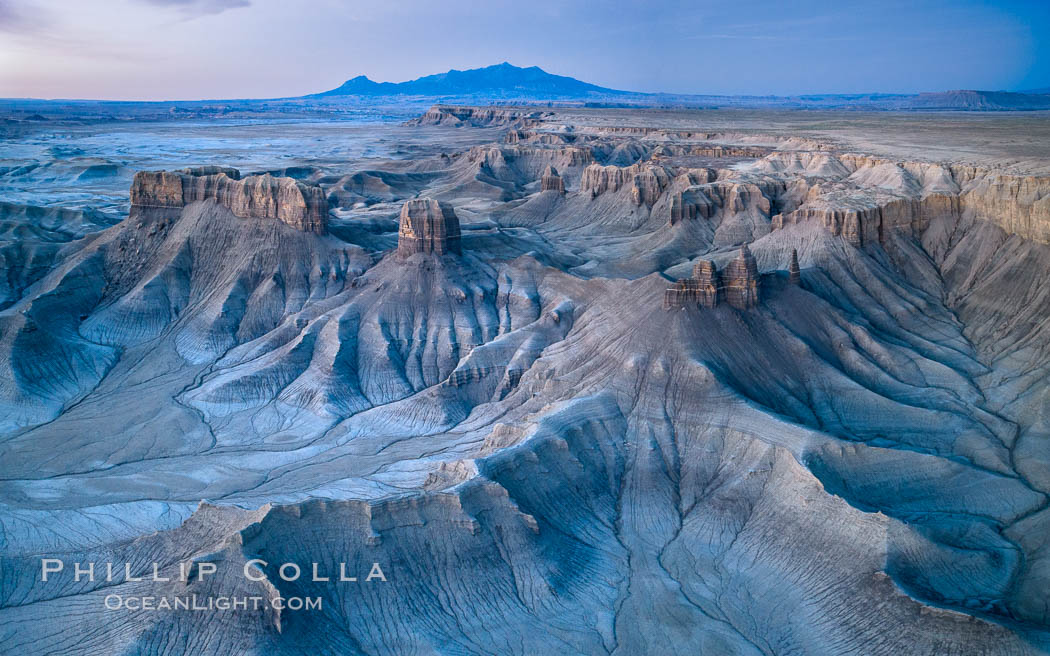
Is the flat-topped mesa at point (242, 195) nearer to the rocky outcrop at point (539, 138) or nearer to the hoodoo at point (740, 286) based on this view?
the hoodoo at point (740, 286)

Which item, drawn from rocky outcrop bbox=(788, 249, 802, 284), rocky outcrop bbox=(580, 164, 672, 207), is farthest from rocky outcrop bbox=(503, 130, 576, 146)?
rocky outcrop bbox=(788, 249, 802, 284)

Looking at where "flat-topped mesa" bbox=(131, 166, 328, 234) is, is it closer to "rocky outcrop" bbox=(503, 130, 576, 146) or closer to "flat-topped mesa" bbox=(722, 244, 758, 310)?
"flat-topped mesa" bbox=(722, 244, 758, 310)

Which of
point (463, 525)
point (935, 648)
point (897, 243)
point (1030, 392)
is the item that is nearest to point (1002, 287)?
point (897, 243)

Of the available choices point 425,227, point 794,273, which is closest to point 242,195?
point 425,227

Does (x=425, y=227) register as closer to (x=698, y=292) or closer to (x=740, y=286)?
(x=698, y=292)

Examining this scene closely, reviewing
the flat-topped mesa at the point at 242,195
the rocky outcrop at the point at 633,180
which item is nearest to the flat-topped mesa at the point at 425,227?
the flat-topped mesa at the point at 242,195

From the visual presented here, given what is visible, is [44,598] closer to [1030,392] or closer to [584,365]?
[584,365]
